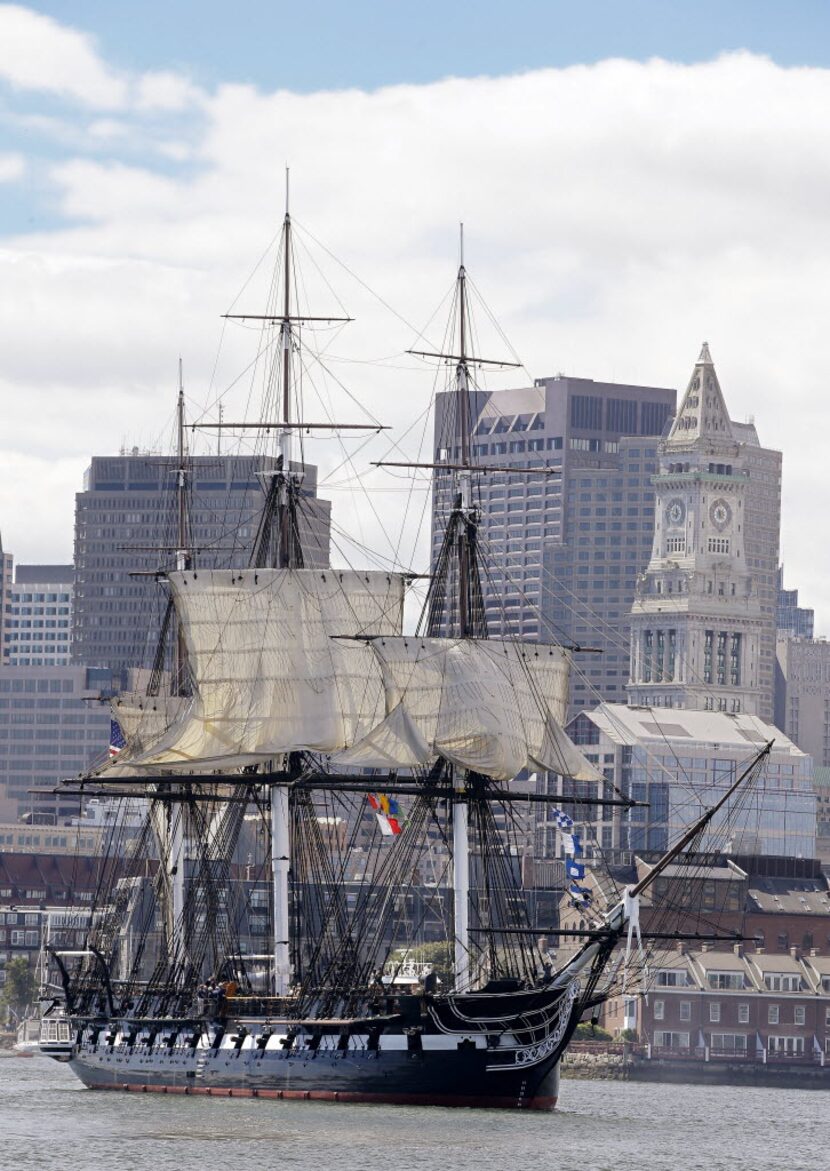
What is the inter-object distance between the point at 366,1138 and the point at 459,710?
28.5m

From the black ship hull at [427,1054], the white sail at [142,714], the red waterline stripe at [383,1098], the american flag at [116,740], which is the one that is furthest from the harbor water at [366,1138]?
the american flag at [116,740]

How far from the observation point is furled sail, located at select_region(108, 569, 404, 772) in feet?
445

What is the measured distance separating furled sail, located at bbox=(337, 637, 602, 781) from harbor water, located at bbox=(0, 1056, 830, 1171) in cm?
1475

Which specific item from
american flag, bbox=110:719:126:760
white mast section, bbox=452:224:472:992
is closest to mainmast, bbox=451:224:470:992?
white mast section, bbox=452:224:472:992

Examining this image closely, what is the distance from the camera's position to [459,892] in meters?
124

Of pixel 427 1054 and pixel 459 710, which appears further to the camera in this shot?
pixel 459 710

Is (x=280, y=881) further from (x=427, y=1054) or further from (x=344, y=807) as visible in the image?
(x=427, y=1054)

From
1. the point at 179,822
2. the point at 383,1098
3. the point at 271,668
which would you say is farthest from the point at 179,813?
the point at 383,1098

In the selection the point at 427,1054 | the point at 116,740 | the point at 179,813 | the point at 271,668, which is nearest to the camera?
the point at 427,1054

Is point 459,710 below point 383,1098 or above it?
above

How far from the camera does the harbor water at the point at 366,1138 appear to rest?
320ft

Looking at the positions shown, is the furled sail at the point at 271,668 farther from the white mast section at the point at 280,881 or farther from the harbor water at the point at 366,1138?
the harbor water at the point at 366,1138

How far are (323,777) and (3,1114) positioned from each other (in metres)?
20.5

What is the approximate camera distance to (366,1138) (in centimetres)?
10338
